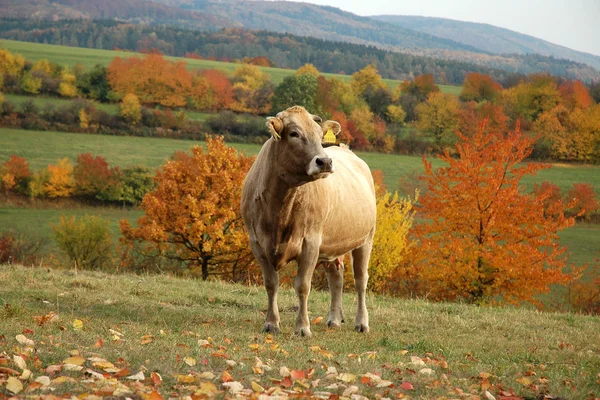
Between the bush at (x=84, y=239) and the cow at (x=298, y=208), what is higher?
the cow at (x=298, y=208)

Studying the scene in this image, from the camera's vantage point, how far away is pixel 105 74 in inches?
4124

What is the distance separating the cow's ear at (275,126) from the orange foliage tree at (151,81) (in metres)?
90.1

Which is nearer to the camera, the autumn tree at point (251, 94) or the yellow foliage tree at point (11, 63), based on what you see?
the autumn tree at point (251, 94)

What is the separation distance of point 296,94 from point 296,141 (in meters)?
90.5

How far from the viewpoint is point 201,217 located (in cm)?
4194

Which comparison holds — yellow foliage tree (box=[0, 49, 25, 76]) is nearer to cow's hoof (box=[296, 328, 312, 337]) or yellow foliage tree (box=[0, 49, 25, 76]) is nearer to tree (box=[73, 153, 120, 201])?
tree (box=[73, 153, 120, 201])

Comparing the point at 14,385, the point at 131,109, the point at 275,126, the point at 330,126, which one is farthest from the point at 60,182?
the point at 14,385

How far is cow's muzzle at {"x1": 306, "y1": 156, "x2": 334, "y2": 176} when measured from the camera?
27.0 feet

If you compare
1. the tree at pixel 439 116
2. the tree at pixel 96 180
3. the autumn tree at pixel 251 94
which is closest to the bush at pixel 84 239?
the tree at pixel 96 180

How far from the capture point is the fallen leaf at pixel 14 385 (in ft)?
17.1

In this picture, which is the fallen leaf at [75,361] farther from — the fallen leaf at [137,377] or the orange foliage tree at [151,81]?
the orange foliage tree at [151,81]

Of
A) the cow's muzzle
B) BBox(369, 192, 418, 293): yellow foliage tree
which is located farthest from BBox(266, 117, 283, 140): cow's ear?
BBox(369, 192, 418, 293): yellow foliage tree

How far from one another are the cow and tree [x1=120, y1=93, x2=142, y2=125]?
80.9m

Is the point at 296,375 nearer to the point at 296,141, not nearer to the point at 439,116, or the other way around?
the point at 296,141
